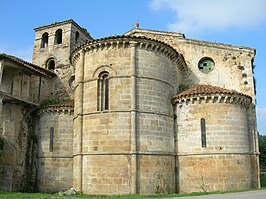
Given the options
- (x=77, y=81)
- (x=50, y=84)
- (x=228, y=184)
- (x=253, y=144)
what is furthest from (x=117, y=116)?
(x=50, y=84)

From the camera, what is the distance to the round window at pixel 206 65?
66.5ft

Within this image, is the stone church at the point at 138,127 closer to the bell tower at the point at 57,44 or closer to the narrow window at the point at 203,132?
the narrow window at the point at 203,132

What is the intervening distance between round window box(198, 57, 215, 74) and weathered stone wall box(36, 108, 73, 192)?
913 centimetres

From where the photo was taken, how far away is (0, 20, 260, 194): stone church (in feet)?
Answer: 47.6

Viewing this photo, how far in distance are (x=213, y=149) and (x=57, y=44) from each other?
1712 cm

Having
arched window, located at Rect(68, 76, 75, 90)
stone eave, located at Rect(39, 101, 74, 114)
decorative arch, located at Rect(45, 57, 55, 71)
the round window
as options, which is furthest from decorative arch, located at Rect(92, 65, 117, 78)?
decorative arch, located at Rect(45, 57, 55, 71)

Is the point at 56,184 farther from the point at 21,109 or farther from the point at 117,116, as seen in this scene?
the point at 117,116

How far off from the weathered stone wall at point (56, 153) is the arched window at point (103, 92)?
437 cm

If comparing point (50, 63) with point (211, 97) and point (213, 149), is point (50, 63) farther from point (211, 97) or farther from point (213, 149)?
point (213, 149)

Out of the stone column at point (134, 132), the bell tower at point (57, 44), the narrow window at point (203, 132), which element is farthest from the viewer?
the bell tower at point (57, 44)

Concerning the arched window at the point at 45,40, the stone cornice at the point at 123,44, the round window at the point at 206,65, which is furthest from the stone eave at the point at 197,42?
the arched window at the point at 45,40

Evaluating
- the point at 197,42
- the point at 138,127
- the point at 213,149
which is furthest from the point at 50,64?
the point at 213,149

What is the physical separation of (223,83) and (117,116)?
339 inches

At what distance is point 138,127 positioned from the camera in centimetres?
1462
